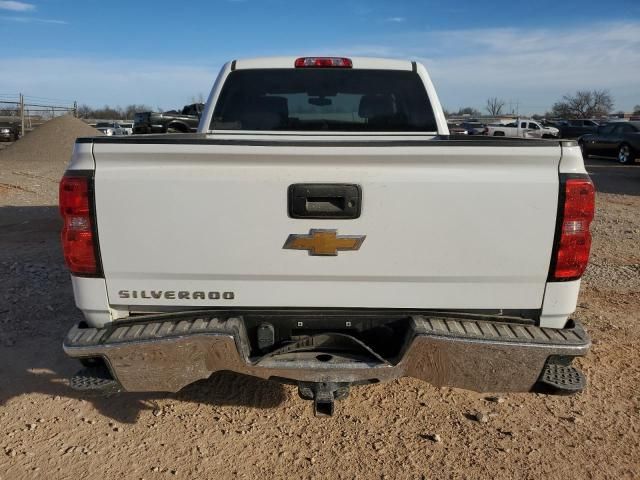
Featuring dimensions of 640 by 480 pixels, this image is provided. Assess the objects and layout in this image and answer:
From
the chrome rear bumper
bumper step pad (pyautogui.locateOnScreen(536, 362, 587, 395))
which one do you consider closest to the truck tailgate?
the chrome rear bumper

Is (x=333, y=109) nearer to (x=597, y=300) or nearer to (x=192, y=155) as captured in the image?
(x=192, y=155)

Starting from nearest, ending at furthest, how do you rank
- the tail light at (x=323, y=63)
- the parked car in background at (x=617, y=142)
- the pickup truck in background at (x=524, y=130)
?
the tail light at (x=323, y=63)
the parked car in background at (x=617, y=142)
the pickup truck in background at (x=524, y=130)

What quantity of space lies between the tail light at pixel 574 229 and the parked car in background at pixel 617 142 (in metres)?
20.7

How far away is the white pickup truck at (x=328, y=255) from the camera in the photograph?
99.9 inches

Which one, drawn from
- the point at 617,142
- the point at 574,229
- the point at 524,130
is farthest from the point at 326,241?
the point at 524,130

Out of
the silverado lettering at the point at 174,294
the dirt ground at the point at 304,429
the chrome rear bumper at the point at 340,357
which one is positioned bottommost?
the dirt ground at the point at 304,429

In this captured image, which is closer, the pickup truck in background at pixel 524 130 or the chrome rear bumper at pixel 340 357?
the chrome rear bumper at pixel 340 357

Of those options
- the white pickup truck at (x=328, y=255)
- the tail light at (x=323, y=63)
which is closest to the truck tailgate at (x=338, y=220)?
the white pickup truck at (x=328, y=255)

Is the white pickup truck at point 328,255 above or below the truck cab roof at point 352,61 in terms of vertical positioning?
below

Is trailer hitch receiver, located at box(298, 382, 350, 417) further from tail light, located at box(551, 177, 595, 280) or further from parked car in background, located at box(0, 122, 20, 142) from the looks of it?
parked car in background, located at box(0, 122, 20, 142)

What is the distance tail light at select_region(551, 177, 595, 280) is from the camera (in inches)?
98.9

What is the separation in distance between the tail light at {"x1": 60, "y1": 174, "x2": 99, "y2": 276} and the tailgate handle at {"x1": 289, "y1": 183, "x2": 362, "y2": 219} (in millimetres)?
935

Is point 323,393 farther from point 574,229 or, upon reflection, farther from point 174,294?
point 574,229

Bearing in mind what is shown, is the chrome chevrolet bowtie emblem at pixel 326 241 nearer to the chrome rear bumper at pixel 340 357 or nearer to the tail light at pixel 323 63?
the chrome rear bumper at pixel 340 357
